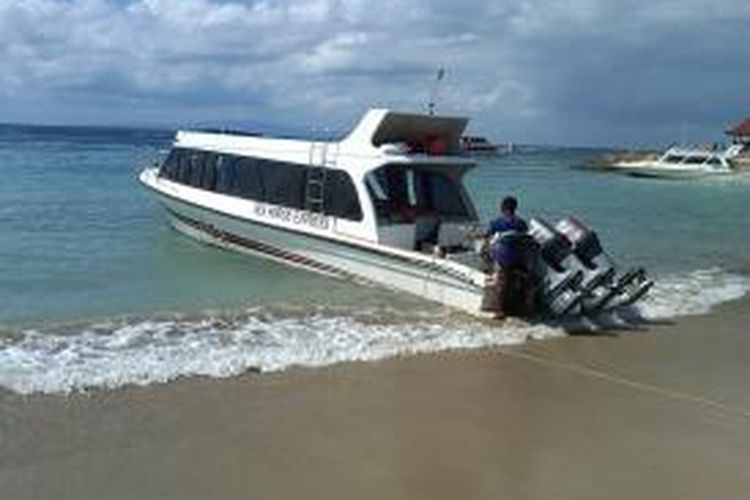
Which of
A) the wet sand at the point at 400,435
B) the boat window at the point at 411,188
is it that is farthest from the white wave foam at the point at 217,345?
the boat window at the point at 411,188

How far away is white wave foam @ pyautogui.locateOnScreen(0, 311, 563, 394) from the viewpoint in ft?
37.9

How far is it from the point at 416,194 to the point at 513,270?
3.85 metres

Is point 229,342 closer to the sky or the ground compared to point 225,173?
closer to the ground

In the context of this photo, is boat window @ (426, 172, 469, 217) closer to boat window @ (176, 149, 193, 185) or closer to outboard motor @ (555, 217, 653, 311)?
outboard motor @ (555, 217, 653, 311)

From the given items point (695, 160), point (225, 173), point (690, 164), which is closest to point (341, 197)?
point (225, 173)

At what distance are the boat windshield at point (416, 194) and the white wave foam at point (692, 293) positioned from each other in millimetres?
3210

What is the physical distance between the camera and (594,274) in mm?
15766

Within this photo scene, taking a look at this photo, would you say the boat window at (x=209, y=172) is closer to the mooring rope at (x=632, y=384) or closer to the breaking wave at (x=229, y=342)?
the breaking wave at (x=229, y=342)

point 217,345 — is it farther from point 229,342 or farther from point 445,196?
point 445,196

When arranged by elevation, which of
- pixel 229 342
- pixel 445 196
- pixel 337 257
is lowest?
pixel 229 342

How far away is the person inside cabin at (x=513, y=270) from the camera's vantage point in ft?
50.6

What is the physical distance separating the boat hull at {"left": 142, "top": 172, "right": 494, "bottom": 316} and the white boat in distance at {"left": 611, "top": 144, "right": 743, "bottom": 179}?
62.7 metres

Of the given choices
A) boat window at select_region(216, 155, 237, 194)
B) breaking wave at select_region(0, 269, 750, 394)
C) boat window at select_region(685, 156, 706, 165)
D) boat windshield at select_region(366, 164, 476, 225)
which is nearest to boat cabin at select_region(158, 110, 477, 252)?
boat windshield at select_region(366, 164, 476, 225)

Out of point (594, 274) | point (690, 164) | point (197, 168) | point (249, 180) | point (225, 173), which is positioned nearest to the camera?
point (594, 274)
